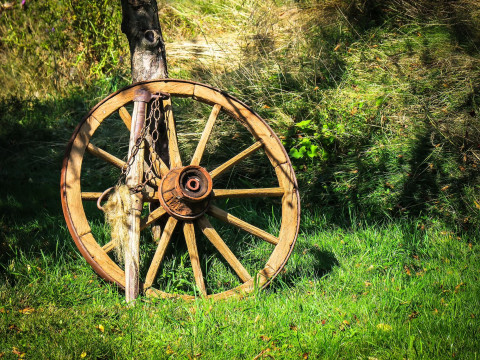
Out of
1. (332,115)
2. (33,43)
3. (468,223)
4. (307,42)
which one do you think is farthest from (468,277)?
(33,43)

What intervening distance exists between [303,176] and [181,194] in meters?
1.70

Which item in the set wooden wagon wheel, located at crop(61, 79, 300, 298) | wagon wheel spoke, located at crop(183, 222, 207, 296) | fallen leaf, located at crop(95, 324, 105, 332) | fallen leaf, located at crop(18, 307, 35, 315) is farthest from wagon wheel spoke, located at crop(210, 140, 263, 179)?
fallen leaf, located at crop(18, 307, 35, 315)

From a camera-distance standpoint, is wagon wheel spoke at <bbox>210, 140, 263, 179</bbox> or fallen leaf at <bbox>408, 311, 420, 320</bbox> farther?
wagon wheel spoke at <bbox>210, 140, 263, 179</bbox>

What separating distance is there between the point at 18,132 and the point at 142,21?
2792 millimetres

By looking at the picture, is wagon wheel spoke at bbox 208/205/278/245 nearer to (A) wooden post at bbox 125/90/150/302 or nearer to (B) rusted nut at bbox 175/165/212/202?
(B) rusted nut at bbox 175/165/212/202

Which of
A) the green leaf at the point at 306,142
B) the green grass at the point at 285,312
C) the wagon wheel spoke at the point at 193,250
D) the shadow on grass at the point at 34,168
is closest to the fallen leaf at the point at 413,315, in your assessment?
the green grass at the point at 285,312

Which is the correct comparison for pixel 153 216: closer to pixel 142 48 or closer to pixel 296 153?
pixel 142 48

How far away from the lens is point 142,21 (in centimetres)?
332

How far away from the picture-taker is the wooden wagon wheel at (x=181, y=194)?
294 cm

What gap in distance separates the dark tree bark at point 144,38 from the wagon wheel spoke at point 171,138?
0.24 meters

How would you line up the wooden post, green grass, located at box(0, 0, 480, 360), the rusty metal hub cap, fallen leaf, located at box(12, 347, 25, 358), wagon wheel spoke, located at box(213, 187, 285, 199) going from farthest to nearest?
wagon wheel spoke, located at box(213, 187, 285, 199), the rusty metal hub cap, the wooden post, green grass, located at box(0, 0, 480, 360), fallen leaf, located at box(12, 347, 25, 358)

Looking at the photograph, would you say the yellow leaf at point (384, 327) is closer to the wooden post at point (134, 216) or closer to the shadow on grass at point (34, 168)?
the wooden post at point (134, 216)

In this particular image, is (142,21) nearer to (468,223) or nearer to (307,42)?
(307,42)

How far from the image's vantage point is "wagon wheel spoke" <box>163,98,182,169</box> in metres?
3.17
